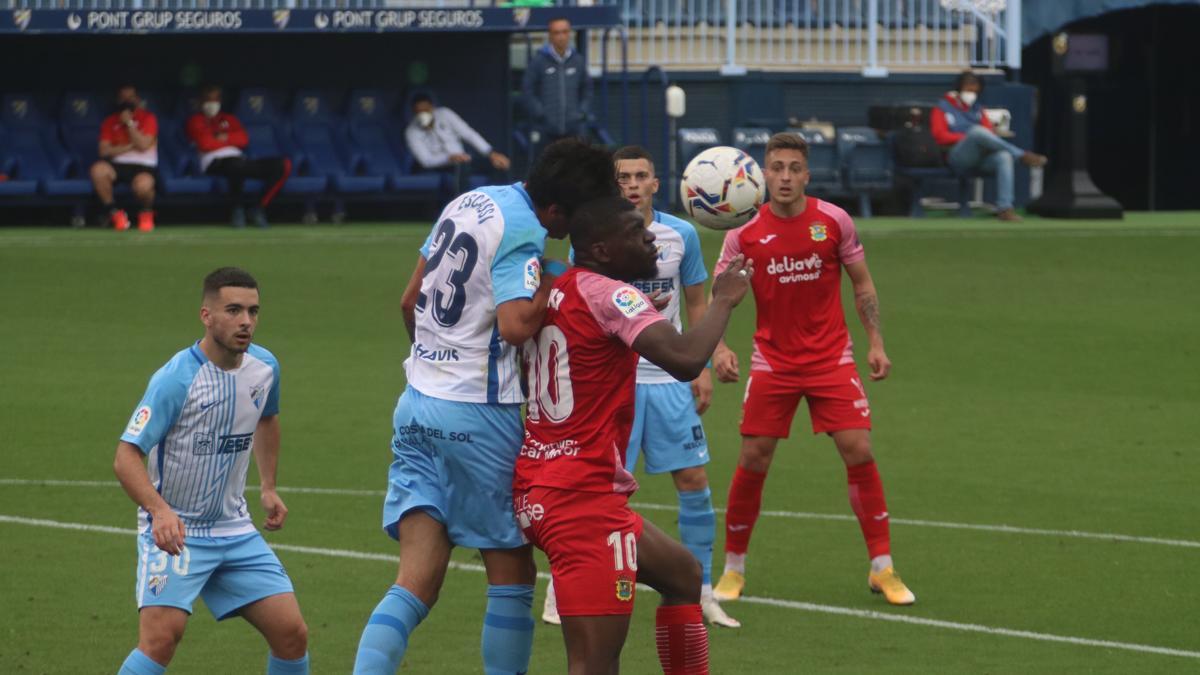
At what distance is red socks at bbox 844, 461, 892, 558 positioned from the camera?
9.23 metres

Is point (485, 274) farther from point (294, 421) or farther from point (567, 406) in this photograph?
point (294, 421)

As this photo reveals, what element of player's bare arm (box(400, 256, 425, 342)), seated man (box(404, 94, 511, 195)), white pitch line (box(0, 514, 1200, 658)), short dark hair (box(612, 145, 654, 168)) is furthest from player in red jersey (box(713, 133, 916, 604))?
seated man (box(404, 94, 511, 195))

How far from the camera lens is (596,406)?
6.24 metres

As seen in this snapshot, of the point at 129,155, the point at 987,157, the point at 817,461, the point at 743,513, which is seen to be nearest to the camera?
the point at 743,513

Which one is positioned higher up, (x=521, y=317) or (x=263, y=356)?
(x=521, y=317)

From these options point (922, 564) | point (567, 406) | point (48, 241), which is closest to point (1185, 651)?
point (922, 564)

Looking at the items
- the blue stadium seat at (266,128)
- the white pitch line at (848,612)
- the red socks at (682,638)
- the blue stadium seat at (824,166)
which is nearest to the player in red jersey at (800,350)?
the white pitch line at (848,612)

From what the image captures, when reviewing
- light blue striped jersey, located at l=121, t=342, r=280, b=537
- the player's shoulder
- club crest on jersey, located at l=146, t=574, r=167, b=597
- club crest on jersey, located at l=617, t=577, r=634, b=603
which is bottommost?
club crest on jersey, located at l=146, t=574, r=167, b=597

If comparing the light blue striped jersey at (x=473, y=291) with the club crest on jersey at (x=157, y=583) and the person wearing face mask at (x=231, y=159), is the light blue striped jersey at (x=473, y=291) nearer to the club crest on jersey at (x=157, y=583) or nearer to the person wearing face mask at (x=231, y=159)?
the club crest on jersey at (x=157, y=583)

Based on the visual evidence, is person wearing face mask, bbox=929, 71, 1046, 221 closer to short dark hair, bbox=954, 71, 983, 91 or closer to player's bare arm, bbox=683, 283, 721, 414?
short dark hair, bbox=954, 71, 983, 91

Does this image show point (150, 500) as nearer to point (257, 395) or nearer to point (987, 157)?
point (257, 395)

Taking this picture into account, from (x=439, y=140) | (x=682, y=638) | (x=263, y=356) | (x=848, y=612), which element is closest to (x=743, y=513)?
(x=848, y=612)

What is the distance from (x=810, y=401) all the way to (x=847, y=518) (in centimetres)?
191

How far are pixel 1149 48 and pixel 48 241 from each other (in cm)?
1862
